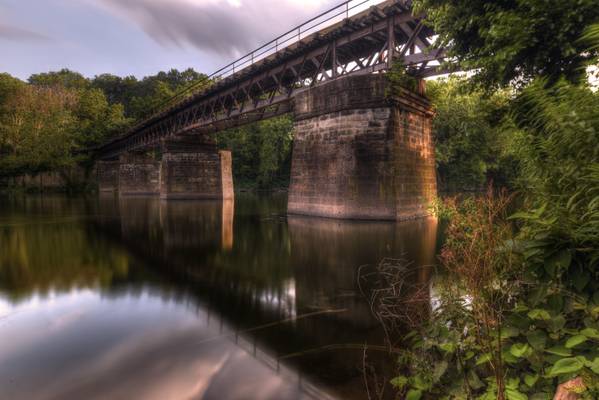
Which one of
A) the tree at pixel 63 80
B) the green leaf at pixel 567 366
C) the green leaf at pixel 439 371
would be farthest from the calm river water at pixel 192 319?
the tree at pixel 63 80

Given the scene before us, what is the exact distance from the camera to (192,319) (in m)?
5.11

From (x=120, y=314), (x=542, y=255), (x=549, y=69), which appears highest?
(x=549, y=69)

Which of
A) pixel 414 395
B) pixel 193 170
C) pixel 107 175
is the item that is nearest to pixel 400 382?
pixel 414 395

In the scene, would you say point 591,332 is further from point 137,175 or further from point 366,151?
point 137,175

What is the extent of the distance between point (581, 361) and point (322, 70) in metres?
17.9

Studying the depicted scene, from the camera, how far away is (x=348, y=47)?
1844 cm

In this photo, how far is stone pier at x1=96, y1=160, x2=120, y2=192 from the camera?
186 feet

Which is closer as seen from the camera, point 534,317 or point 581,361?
point 581,361

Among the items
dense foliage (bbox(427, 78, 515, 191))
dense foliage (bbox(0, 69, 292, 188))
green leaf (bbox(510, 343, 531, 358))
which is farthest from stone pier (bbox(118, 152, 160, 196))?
green leaf (bbox(510, 343, 531, 358))

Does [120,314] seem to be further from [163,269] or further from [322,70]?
[322,70]

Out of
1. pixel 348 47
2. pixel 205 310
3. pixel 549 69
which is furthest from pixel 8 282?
pixel 348 47

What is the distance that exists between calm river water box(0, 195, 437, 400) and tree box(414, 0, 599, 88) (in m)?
4.13

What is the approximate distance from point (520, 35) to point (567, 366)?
448 cm

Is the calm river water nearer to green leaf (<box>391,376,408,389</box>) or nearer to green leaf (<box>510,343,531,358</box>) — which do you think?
green leaf (<box>391,376,408,389</box>)
